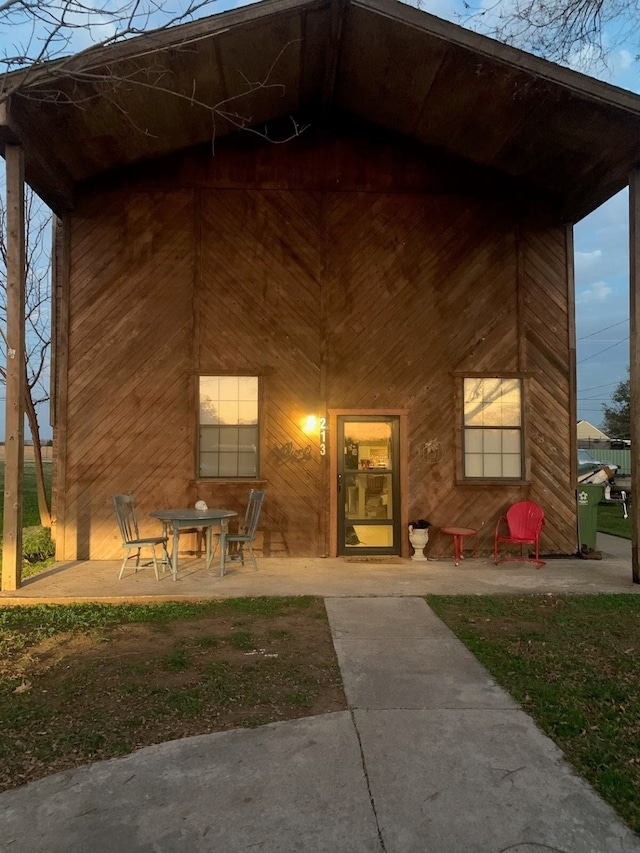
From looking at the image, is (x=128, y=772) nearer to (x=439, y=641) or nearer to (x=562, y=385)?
(x=439, y=641)

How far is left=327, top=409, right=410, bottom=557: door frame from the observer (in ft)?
25.8

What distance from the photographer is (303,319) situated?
26.1 ft

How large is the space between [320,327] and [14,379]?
12.2ft

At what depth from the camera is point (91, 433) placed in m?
7.76

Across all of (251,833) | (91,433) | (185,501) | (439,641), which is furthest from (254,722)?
(91,433)

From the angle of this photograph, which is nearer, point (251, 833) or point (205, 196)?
point (251, 833)

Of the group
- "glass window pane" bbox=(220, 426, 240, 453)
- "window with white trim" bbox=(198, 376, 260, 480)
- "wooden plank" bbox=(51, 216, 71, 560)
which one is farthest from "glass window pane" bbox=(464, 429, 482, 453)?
"wooden plank" bbox=(51, 216, 71, 560)

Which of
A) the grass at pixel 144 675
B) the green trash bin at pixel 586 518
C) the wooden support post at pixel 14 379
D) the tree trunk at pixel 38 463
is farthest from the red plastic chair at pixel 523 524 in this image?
the tree trunk at pixel 38 463

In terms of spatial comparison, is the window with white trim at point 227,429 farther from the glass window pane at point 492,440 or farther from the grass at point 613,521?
the grass at point 613,521

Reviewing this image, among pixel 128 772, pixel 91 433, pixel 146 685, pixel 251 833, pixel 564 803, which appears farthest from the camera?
pixel 91 433

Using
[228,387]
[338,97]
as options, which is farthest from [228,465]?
[338,97]

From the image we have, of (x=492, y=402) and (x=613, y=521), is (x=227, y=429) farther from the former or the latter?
(x=613, y=521)

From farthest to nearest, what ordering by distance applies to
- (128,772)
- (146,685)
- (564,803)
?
(146,685)
(128,772)
(564,803)

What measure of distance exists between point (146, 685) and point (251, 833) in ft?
5.23
